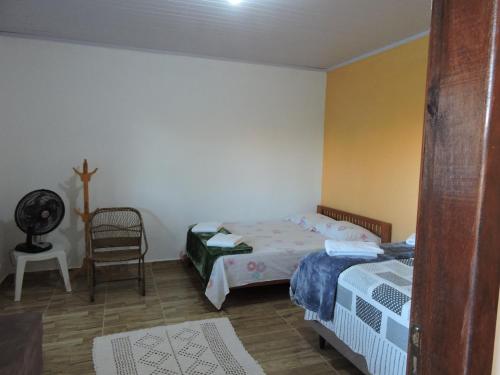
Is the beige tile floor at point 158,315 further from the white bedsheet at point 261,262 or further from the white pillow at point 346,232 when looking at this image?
the white pillow at point 346,232

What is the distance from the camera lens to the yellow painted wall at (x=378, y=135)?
3.29 m

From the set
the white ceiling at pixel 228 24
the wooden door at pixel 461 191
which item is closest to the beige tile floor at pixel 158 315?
the wooden door at pixel 461 191

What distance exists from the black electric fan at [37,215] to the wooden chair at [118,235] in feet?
1.16

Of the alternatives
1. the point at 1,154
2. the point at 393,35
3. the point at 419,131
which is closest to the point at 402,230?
the point at 419,131

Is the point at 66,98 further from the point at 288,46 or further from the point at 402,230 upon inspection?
the point at 402,230

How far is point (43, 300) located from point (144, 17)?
106 inches

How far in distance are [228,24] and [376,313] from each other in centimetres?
260

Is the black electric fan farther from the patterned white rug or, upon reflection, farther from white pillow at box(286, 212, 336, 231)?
white pillow at box(286, 212, 336, 231)

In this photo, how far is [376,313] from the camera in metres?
1.91

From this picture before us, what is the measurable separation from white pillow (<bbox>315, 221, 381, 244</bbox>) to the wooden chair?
1.96 m

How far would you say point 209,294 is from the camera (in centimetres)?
304

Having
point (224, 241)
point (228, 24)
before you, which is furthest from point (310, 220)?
point (228, 24)

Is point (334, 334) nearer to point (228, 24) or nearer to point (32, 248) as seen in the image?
point (228, 24)

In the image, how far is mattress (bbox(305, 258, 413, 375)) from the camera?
5.77 feet
